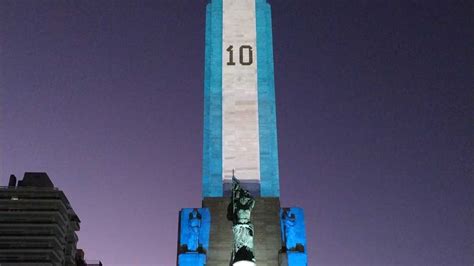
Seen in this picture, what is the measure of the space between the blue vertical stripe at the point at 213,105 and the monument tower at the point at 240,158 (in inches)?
1.4

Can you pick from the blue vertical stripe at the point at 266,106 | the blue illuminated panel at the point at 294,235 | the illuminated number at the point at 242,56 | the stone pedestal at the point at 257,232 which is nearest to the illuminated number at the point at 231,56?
the illuminated number at the point at 242,56

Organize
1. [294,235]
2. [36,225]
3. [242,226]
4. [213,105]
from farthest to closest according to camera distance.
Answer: [36,225], [213,105], [294,235], [242,226]

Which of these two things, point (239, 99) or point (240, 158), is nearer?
point (240, 158)

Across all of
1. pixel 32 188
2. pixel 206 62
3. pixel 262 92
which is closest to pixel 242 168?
pixel 262 92

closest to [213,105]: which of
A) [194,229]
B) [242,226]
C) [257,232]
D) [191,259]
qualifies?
[194,229]

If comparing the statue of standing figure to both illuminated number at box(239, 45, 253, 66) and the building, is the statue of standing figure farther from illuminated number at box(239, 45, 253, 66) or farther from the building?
the building

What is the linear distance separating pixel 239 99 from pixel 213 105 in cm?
100

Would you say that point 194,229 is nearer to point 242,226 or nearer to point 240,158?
point 242,226

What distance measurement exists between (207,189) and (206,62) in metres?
5.23

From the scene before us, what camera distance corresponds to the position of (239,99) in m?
23.4

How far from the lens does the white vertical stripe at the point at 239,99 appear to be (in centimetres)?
2258

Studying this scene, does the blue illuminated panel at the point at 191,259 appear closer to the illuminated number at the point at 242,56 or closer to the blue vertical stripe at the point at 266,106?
the blue vertical stripe at the point at 266,106

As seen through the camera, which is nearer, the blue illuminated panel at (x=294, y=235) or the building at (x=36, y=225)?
the blue illuminated panel at (x=294, y=235)

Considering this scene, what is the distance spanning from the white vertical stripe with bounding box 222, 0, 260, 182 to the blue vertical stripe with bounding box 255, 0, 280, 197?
0.18m
